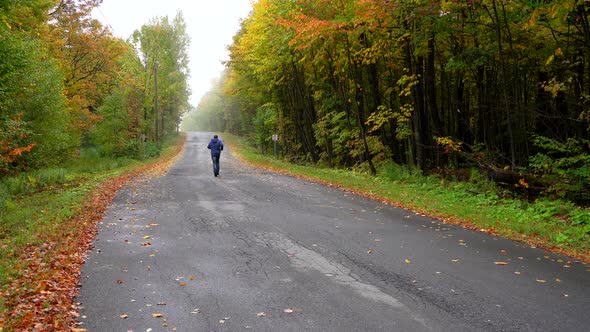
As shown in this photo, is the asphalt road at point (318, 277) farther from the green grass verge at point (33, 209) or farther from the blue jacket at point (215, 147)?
the blue jacket at point (215, 147)

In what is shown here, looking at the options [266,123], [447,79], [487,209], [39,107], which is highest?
[447,79]

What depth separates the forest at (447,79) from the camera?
1282 centimetres

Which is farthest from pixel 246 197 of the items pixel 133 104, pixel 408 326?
pixel 133 104

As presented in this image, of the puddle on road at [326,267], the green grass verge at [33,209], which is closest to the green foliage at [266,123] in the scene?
the green grass verge at [33,209]

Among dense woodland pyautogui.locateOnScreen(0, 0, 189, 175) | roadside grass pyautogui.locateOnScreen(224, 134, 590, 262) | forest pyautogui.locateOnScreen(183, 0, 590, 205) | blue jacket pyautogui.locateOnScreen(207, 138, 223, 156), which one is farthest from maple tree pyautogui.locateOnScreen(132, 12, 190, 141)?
roadside grass pyautogui.locateOnScreen(224, 134, 590, 262)

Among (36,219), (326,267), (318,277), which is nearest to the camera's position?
(318,277)

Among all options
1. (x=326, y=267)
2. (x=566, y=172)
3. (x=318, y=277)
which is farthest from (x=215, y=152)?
(x=318, y=277)

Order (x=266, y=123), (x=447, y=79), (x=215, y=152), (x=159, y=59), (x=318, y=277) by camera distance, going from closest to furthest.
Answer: (x=318, y=277) → (x=215, y=152) → (x=447, y=79) → (x=266, y=123) → (x=159, y=59)

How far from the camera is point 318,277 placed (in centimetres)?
596

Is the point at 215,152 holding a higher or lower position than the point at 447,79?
lower

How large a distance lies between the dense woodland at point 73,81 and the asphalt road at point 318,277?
7.99 metres

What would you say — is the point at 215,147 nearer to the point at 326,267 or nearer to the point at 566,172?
the point at 566,172

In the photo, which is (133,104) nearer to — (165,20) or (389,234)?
(165,20)

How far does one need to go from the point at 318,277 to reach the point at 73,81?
30.3 metres
